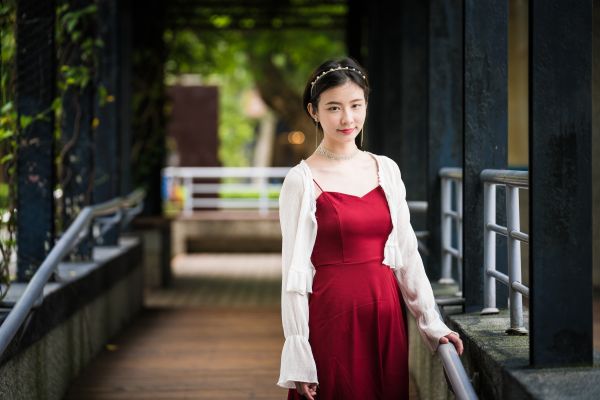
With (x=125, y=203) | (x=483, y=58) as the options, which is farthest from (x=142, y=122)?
(x=483, y=58)

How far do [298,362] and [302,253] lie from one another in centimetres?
29

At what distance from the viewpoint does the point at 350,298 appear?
279 cm

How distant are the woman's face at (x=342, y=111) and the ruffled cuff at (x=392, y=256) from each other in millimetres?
322

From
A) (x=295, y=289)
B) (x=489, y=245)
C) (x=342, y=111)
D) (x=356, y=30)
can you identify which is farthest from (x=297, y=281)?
(x=356, y=30)

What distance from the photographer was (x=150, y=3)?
11.7 m

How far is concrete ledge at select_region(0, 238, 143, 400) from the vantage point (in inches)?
172

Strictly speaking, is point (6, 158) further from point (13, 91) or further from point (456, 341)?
point (456, 341)

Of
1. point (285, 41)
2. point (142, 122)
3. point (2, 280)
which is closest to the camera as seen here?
point (2, 280)

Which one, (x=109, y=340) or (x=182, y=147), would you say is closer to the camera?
(x=109, y=340)

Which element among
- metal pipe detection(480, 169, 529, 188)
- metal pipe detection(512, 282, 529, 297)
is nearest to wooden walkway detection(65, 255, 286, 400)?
metal pipe detection(480, 169, 529, 188)

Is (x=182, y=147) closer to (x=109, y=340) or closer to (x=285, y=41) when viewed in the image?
(x=285, y=41)

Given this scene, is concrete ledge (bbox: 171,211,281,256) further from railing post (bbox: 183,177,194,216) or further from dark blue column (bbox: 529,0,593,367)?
dark blue column (bbox: 529,0,593,367)

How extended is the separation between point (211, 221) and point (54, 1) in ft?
35.4

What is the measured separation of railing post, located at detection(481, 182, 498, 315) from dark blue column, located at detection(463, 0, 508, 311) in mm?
21
